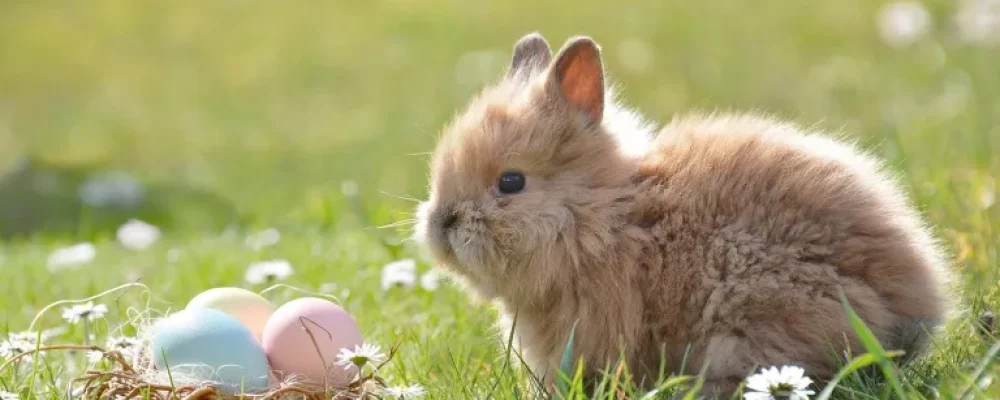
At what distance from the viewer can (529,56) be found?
11.6ft

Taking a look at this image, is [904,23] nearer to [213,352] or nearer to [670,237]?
[670,237]

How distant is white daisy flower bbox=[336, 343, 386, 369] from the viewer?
2811 millimetres

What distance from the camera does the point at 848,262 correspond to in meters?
2.85

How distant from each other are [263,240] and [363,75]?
5.39 metres

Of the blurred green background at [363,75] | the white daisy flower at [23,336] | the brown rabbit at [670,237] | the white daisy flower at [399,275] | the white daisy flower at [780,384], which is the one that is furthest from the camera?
the blurred green background at [363,75]

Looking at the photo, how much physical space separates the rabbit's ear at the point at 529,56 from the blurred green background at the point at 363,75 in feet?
8.97

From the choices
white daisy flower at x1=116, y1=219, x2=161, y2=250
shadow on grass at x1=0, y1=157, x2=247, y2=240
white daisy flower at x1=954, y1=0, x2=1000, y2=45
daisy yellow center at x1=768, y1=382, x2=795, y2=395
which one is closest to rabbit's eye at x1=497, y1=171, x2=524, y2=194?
daisy yellow center at x1=768, y1=382, x2=795, y2=395

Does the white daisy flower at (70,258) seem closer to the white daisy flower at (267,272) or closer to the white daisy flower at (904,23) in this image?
the white daisy flower at (267,272)

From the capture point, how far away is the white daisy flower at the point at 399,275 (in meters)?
3.97

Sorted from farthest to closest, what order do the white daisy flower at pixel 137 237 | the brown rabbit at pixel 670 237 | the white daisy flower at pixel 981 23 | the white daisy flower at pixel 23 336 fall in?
the white daisy flower at pixel 981 23, the white daisy flower at pixel 137 237, the white daisy flower at pixel 23 336, the brown rabbit at pixel 670 237

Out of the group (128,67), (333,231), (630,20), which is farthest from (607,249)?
(128,67)

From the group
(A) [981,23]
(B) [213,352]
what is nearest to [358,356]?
(B) [213,352]

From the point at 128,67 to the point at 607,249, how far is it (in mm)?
9366

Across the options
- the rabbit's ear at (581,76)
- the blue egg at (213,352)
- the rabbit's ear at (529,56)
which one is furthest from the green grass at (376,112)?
the rabbit's ear at (581,76)
